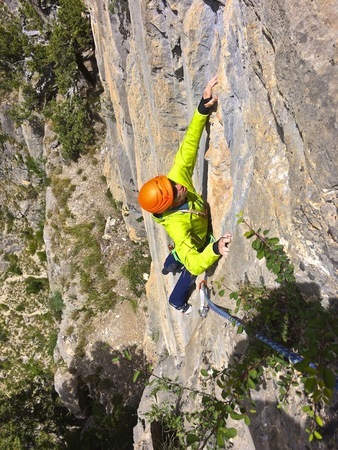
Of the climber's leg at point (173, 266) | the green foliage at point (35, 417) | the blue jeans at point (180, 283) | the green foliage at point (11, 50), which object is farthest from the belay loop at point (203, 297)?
the green foliage at point (11, 50)

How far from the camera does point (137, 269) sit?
1449cm

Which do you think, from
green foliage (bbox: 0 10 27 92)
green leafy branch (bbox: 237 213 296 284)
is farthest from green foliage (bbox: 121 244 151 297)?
green leafy branch (bbox: 237 213 296 284)

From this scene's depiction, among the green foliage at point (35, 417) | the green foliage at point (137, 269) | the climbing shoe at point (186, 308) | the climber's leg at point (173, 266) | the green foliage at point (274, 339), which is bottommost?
the green foliage at point (35, 417)

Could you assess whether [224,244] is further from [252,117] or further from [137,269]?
[137,269]

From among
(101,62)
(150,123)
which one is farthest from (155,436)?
(101,62)

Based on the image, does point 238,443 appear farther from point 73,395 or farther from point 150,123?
point 73,395

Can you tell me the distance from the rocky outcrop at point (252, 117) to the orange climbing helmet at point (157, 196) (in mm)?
664

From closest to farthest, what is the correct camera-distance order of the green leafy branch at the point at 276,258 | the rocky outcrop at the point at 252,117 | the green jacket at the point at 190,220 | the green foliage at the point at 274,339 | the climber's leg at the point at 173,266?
the rocky outcrop at the point at 252,117 → the green foliage at the point at 274,339 → the green leafy branch at the point at 276,258 → the green jacket at the point at 190,220 → the climber's leg at the point at 173,266

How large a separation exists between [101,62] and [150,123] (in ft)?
18.8

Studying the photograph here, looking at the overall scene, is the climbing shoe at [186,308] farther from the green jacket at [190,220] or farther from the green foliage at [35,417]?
the green foliage at [35,417]

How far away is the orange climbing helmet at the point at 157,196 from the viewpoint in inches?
174

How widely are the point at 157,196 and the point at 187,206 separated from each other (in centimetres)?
57

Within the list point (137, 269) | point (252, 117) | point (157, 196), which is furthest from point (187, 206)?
point (137, 269)

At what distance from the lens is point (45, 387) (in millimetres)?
18969
